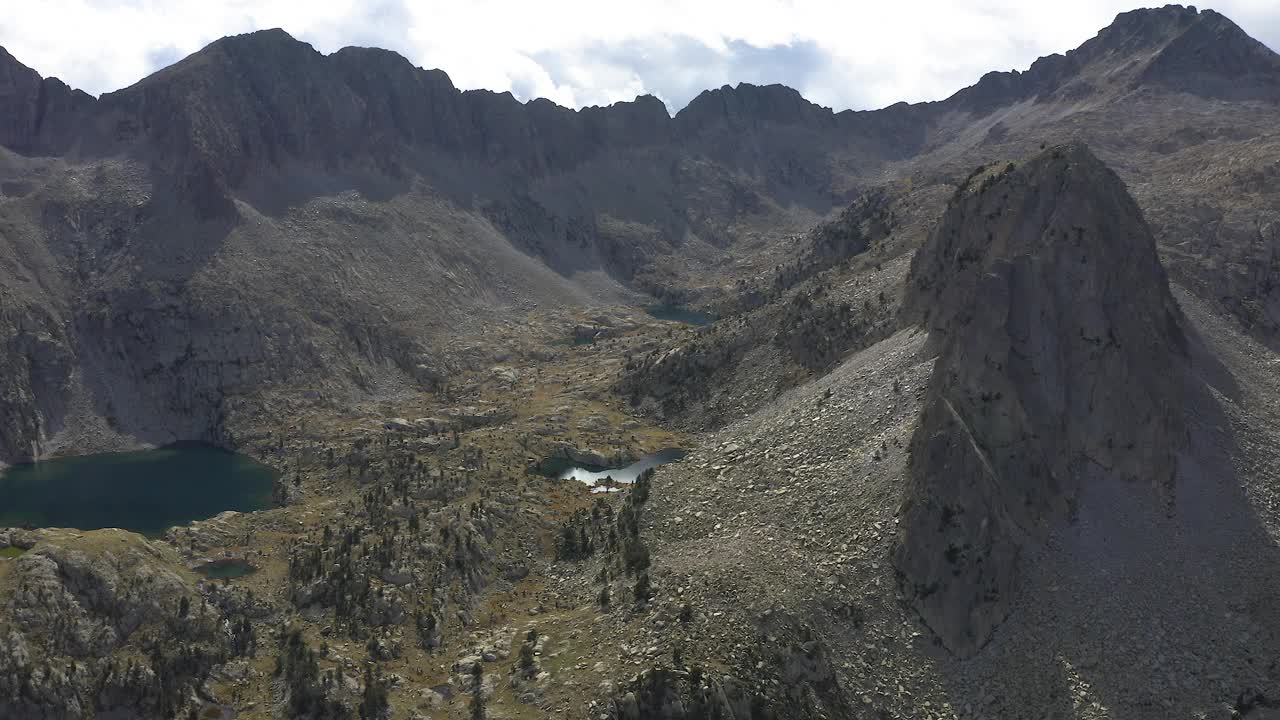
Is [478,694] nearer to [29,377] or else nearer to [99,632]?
[99,632]

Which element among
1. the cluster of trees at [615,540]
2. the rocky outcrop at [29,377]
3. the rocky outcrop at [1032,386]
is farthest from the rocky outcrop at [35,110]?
the rocky outcrop at [1032,386]

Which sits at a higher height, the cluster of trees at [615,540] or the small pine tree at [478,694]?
the cluster of trees at [615,540]

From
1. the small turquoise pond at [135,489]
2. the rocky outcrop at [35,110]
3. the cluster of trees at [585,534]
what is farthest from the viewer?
the rocky outcrop at [35,110]

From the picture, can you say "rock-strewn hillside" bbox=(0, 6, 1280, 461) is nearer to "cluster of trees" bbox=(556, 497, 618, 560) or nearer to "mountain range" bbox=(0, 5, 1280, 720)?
"mountain range" bbox=(0, 5, 1280, 720)

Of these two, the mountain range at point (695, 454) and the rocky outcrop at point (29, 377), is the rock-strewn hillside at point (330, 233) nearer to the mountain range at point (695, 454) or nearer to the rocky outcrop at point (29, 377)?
the rocky outcrop at point (29, 377)

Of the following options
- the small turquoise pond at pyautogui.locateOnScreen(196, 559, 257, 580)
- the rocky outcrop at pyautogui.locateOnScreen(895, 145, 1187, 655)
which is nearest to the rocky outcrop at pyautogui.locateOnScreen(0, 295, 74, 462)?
the small turquoise pond at pyautogui.locateOnScreen(196, 559, 257, 580)

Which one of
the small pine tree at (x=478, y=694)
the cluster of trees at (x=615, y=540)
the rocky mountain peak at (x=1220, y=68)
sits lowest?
the small pine tree at (x=478, y=694)

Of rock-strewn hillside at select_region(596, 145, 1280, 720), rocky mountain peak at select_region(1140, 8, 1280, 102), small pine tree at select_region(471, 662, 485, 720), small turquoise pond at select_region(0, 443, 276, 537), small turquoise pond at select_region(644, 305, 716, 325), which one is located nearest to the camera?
small pine tree at select_region(471, 662, 485, 720)

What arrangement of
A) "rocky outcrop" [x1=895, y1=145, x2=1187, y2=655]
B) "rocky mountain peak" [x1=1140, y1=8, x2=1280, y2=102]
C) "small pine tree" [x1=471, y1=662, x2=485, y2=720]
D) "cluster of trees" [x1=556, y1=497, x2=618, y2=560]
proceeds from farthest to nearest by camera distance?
"rocky mountain peak" [x1=1140, y1=8, x2=1280, y2=102] → "cluster of trees" [x1=556, y1=497, x2=618, y2=560] → "rocky outcrop" [x1=895, y1=145, x2=1187, y2=655] → "small pine tree" [x1=471, y1=662, x2=485, y2=720]
